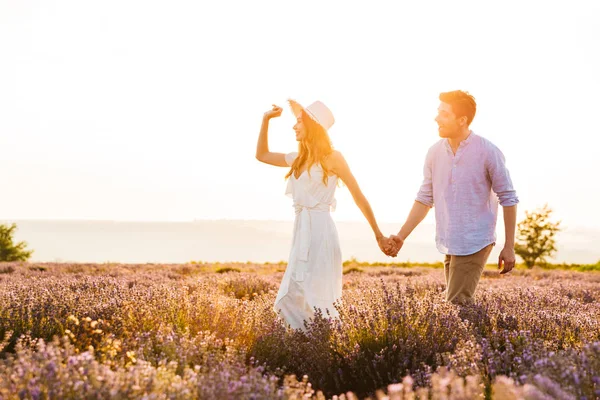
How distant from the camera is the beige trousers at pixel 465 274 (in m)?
4.45

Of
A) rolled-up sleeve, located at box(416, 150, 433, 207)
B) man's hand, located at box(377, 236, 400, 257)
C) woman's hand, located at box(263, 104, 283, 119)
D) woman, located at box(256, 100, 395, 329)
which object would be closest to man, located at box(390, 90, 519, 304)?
rolled-up sleeve, located at box(416, 150, 433, 207)

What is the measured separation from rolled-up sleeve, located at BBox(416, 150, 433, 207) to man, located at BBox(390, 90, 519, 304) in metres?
0.31

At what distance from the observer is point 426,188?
16.6 ft

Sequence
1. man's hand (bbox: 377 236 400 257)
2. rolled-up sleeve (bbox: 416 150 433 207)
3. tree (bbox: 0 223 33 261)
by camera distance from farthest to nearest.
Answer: tree (bbox: 0 223 33 261) → rolled-up sleeve (bbox: 416 150 433 207) → man's hand (bbox: 377 236 400 257)

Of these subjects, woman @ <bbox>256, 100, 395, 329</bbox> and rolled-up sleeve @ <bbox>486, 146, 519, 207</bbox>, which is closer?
rolled-up sleeve @ <bbox>486, 146, 519, 207</bbox>

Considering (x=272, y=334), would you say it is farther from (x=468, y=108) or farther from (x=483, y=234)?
(x=468, y=108)

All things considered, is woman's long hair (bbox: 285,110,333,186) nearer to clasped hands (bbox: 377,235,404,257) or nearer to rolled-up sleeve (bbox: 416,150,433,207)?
clasped hands (bbox: 377,235,404,257)

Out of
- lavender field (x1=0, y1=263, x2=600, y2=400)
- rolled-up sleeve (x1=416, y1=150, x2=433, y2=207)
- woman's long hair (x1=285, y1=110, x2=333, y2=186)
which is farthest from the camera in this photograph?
rolled-up sleeve (x1=416, y1=150, x2=433, y2=207)

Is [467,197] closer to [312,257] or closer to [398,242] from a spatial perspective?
[398,242]

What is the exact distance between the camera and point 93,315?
433cm

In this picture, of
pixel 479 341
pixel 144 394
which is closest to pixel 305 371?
pixel 479 341

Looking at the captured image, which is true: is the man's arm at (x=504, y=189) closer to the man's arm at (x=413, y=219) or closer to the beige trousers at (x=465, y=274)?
the beige trousers at (x=465, y=274)

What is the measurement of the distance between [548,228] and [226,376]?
2979 cm

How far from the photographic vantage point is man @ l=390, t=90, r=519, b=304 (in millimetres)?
4445
